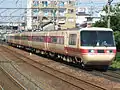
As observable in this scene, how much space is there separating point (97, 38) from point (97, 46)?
1.75 ft

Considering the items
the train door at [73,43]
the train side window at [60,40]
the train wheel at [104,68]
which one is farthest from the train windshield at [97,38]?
the train side window at [60,40]

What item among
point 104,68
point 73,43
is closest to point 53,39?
point 73,43

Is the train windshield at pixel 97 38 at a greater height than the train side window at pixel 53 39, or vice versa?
the train windshield at pixel 97 38

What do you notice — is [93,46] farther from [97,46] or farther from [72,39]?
[72,39]

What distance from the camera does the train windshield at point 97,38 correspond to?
2044 cm

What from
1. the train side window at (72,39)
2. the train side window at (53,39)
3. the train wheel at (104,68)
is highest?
the train side window at (72,39)

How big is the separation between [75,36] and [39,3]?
292ft

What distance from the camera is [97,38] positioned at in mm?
20594

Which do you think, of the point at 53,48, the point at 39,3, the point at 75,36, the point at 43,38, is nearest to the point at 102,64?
the point at 75,36

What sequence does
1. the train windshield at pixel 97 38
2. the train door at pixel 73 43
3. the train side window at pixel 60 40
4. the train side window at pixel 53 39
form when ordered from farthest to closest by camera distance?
the train side window at pixel 53 39 < the train side window at pixel 60 40 < the train door at pixel 73 43 < the train windshield at pixel 97 38

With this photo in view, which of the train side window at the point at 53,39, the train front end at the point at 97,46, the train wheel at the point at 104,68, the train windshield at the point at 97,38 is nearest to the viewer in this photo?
the train front end at the point at 97,46

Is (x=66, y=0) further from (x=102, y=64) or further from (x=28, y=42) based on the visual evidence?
(x=102, y=64)

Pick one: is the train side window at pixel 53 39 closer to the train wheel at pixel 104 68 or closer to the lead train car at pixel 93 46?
the lead train car at pixel 93 46

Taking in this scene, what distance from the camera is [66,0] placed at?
11262 cm
